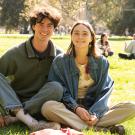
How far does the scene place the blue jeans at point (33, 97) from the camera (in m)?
5.40

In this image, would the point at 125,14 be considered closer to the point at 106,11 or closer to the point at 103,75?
the point at 106,11

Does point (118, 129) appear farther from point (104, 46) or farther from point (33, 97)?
point (104, 46)

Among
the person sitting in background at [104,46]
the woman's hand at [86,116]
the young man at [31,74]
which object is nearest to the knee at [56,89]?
the young man at [31,74]

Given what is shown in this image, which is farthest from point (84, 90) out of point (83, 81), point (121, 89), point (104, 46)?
point (104, 46)

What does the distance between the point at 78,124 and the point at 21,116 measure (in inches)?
27.3

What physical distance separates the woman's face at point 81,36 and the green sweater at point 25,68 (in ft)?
1.31

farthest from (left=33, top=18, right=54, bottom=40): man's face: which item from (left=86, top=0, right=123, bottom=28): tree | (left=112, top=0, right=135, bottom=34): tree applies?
(left=112, top=0, right=135, bottom=34): tree

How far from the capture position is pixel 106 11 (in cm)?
5359

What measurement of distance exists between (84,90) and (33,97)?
655 millimetres

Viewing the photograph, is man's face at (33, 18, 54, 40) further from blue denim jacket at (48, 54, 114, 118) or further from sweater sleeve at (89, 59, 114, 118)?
sweater sleeve at (89, 59, 114, 118)

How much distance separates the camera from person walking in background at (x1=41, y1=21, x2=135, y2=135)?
17.6 feet

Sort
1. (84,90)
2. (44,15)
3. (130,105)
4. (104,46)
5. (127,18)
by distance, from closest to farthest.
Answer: (130,105)
(44,15)
(84,90)
(104,46)
(127,18)

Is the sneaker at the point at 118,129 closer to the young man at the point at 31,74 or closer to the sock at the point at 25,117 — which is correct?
the young man at the point at 31,74

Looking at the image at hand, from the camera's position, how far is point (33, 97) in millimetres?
5562
